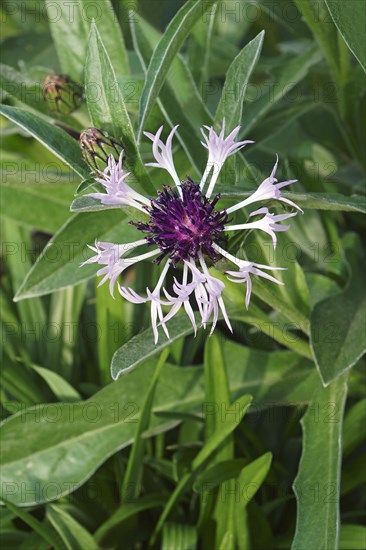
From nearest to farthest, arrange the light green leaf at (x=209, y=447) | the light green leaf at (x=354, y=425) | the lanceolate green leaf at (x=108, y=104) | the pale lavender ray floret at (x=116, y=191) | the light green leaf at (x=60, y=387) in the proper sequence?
the pale lavender ray floret at (x=116, y=191), the lanceolate green leaf at (x=108, y=104), the light green leaf at (x=209, y=447), the light green leaf at (x=354, y=425), the light green leaf at (x=60, y=387)

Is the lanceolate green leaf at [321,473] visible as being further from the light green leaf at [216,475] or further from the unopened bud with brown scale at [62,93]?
the unopened bud with brown scale at [62,93]

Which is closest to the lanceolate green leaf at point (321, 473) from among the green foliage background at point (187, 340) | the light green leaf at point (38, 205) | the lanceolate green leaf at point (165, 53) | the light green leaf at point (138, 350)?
the green foliage background at point (187, 340)

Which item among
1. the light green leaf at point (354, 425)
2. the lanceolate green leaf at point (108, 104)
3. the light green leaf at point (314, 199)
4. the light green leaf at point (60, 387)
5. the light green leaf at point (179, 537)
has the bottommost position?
the light green leaf at point (179, 537)

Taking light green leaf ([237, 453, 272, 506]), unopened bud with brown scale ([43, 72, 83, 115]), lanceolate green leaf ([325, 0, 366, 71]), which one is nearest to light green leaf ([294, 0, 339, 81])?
lanceolate green leaf ([325, 0, 366, 71])

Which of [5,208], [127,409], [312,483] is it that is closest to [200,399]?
[127,409]

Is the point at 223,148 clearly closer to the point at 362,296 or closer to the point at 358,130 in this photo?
the point at 362,296

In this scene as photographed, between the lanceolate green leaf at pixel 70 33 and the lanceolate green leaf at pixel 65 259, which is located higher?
the lanceolate green leaf at pixel 70 33

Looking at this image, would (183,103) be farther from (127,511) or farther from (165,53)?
(127,511)
